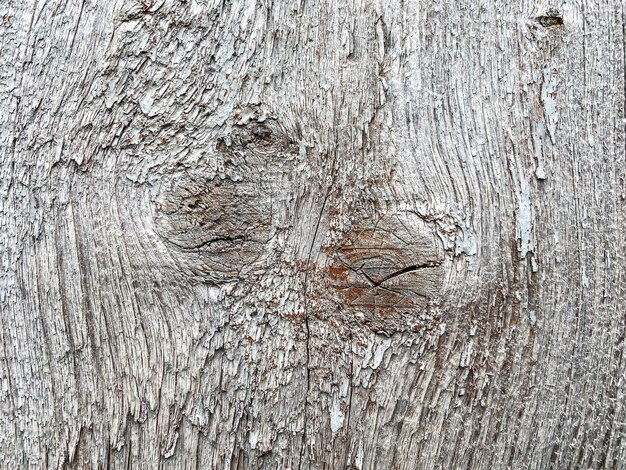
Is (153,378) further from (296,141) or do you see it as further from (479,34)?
(479,34)

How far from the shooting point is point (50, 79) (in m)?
0.93

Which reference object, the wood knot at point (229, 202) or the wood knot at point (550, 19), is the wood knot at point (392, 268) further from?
the wood knot at point (550, 19)

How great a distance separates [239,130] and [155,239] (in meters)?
0.25

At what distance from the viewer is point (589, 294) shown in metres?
0.91

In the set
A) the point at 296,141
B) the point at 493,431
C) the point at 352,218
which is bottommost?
the point at 493,431

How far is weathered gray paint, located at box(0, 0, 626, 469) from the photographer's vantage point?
91 cm

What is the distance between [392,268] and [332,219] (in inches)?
5.5

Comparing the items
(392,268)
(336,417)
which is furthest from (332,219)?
(336,417)


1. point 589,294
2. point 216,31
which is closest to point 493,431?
point 589,294

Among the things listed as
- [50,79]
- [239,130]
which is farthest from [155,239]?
[50,79]

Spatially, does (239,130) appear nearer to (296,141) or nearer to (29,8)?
(296,141)

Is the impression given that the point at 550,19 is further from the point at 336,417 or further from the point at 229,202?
the point at 336,417

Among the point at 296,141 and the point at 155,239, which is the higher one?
the point at 296,141

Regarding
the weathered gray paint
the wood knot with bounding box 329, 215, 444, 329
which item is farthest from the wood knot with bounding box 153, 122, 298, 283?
the wood knot with bounding box 329, 215, 444, 329
